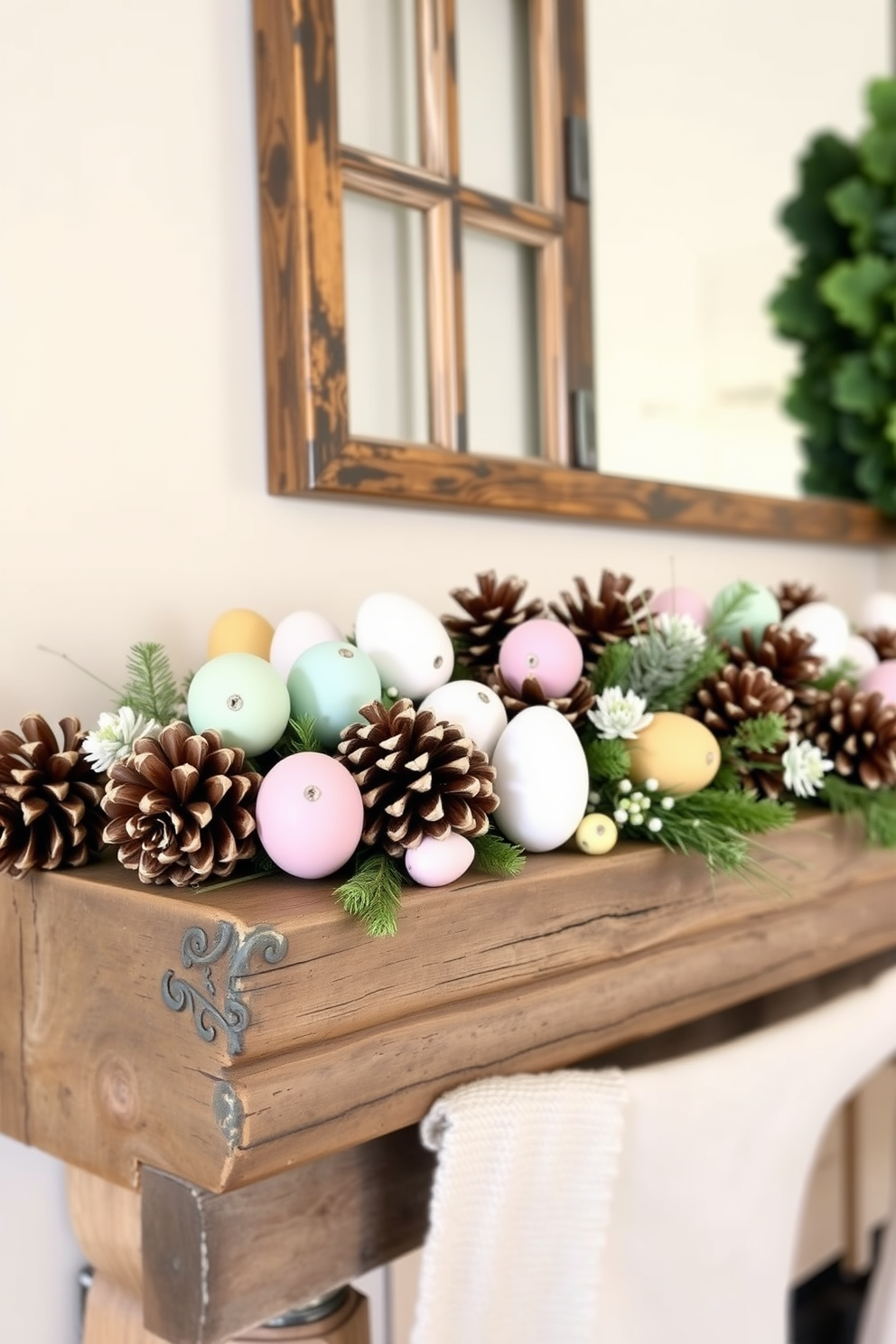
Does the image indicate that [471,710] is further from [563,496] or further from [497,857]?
[563,496]

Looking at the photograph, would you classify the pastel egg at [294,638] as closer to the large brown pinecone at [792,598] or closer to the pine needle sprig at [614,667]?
the pine needle sprig at [614,667]

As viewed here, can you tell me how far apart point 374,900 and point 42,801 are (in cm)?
17

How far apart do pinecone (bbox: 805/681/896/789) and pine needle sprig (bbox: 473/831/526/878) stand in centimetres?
27

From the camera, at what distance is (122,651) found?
2.09ft

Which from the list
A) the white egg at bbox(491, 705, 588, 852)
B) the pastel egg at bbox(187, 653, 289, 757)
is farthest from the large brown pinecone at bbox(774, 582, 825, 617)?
the pastel egg at bbox(187, 653, 289, 757)

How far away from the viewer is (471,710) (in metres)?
0.52

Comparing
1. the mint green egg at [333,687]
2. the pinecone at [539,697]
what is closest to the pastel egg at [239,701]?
the mint green egg at [333,687]

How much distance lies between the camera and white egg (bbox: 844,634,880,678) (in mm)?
768

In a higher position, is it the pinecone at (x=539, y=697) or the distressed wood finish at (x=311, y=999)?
the pinecone at (x=539, y=697)

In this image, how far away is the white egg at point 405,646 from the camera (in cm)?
55

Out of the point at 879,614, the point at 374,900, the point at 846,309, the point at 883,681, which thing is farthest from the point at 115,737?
the point at 846,309

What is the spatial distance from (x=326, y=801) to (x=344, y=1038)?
93mm

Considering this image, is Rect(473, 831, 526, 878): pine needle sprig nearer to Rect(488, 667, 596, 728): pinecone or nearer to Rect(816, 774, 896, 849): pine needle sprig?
Rect(488, 667, 596, 728): pinecone

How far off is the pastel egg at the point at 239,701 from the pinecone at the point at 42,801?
0.22ft
